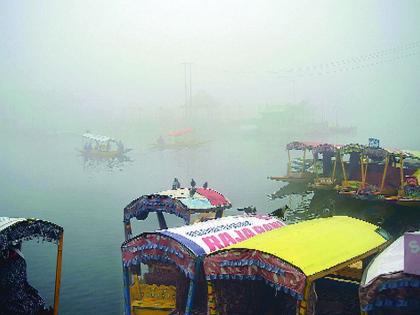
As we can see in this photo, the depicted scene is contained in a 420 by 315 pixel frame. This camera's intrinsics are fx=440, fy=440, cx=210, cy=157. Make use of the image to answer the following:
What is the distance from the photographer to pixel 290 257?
11.7 m

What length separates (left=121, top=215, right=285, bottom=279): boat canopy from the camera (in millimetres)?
13438

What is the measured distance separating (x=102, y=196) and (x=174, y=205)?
162 ft

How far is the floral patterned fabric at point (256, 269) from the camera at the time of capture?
10922 mm

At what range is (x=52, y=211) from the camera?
182 ft

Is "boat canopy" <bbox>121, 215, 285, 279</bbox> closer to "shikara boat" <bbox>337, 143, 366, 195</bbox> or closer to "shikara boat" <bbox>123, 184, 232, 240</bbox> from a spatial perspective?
"shikara boat" <bbox>123, 184, 232, 240</bbox>

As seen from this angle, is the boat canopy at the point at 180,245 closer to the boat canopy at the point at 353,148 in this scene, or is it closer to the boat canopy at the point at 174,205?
the boat canopy at the point at 174,205

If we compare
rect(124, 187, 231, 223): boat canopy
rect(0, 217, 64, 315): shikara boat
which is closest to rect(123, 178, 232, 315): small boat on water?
rect(124, 187, 231, 223): boat canopy

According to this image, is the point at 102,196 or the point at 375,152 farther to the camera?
the point at 102,196

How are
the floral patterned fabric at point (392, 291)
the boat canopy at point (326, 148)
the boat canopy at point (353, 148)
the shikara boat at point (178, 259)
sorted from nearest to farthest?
the floral patterned fabric at point (392, 291), the shikara boat at point (178, 259), the boat canopy at point (353, 148), the boat canopy at point (326, 148)

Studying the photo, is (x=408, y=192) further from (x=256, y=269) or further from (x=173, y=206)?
(x=256, y=269)

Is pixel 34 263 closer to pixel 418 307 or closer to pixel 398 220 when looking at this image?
pixel 398 220

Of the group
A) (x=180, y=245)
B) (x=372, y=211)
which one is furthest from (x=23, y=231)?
(x=372, y=211)

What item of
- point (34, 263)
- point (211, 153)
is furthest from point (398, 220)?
point (211, 153)

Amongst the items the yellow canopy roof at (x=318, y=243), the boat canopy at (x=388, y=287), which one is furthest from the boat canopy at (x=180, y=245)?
the boat canopy at (x=388, y=287)
